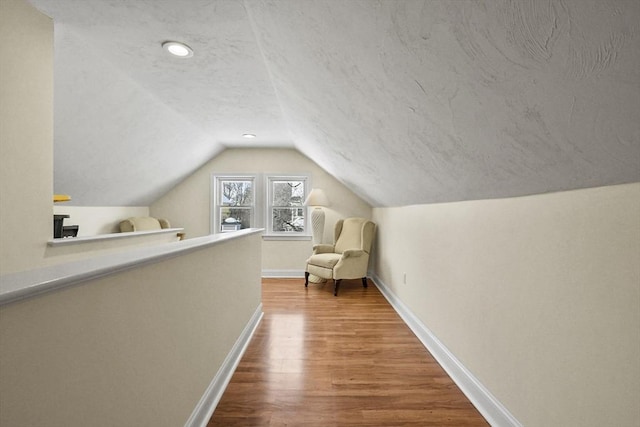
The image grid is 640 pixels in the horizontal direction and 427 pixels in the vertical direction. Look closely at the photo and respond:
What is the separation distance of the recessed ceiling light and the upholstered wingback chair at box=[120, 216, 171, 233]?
320 cm

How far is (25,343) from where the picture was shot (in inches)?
23.8

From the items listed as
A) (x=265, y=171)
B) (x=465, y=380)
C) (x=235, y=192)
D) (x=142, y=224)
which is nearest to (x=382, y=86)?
(x=465, y=380)

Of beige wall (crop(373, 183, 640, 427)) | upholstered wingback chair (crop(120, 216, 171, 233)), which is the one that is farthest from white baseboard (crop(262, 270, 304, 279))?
beige wall (crop(373, 183, 640, 427))

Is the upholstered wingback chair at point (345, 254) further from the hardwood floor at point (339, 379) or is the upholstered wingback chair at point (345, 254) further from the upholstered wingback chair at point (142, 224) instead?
the upholstered wingback chair at point (142, 224)

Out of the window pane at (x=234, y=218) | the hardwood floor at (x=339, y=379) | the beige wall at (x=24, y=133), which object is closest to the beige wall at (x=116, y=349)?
the hardwood floor at (x=339, y=379)

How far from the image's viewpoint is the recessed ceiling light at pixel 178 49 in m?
2.19

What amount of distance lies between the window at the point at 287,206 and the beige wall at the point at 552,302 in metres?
3.52

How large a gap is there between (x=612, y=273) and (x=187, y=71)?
2.93 meters

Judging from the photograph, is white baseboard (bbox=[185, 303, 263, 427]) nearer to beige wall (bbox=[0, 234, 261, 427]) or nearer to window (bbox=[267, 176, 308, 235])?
beige wall (bbox=[0, 234, 261, 427])

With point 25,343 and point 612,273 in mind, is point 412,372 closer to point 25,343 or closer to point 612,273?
point 612,273

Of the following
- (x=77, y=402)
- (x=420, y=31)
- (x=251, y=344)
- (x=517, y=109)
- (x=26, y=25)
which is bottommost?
(x=251, y=344)

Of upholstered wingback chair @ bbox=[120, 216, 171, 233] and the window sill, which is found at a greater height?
upholstered wingback chair @ bbox=[120, 216, 171, 233]

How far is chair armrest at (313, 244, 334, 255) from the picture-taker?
4.86 meters

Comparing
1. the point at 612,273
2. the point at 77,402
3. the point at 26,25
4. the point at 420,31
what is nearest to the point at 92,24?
the point at 26,25
